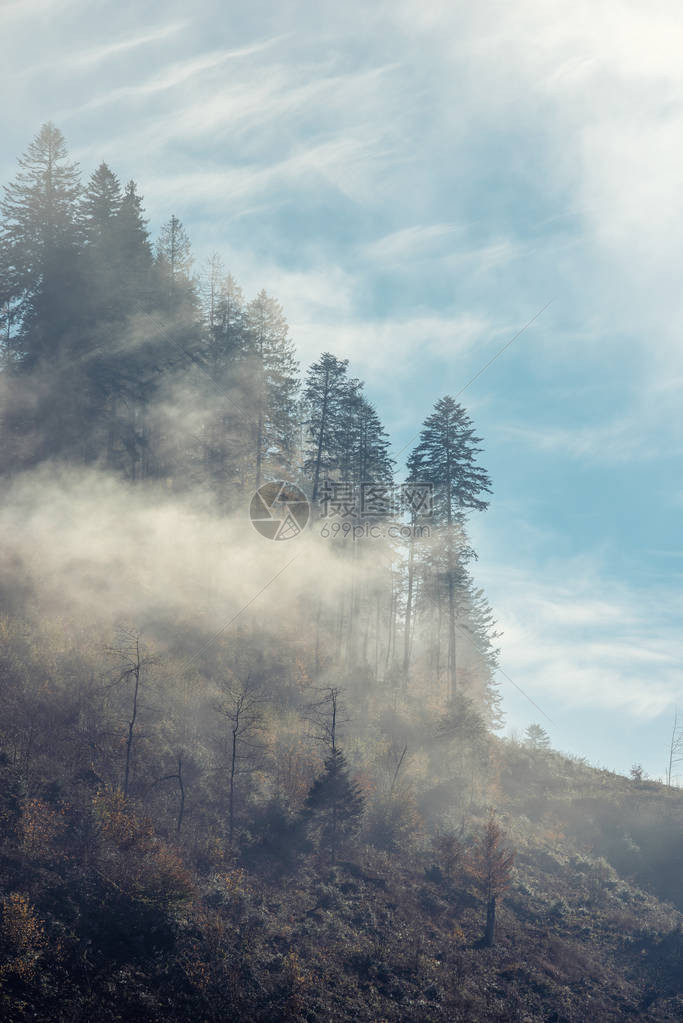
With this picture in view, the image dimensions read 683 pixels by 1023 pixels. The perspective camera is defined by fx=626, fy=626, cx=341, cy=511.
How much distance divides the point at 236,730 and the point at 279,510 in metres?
19.1

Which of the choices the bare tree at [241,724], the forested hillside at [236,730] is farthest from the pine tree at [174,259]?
the bare tree at [241,724]

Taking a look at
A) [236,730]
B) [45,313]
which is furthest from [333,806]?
[45,313]

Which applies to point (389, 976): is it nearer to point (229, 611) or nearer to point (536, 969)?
point (536, 969)

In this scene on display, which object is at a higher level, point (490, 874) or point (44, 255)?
point (44, 255)

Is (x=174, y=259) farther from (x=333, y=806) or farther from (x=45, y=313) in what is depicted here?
(x=333, y=806)

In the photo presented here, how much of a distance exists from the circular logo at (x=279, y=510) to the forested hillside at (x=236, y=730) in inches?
19.7

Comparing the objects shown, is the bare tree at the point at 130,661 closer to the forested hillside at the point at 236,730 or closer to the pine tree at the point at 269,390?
the forested hillside at the point at 236,730

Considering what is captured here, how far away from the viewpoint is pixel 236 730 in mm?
28359

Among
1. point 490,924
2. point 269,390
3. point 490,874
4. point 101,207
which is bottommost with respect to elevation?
point 490,924

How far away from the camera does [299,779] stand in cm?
2870

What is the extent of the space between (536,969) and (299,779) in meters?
11.7

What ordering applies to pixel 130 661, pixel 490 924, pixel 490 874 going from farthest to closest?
pixel 130 661 → pixel 490 874 → pixel 490 924

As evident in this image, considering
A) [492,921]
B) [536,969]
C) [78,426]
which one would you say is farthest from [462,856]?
[78,426]

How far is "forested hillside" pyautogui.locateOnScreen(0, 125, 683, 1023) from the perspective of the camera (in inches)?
742
